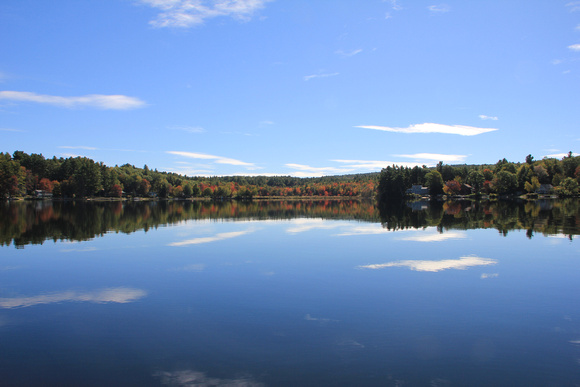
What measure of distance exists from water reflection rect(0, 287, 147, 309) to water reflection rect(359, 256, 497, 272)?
11.8 meters

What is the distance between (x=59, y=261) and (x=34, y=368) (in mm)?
15047

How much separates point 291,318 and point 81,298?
8.99 meters

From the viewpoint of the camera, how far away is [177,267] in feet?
66.6

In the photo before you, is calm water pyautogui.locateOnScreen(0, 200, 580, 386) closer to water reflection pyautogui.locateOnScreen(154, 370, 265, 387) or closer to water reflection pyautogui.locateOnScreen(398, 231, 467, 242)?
water reflection pyautogui.locateOnScreen(154, 370, 265, 387)

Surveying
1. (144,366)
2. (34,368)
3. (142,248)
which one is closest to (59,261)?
(142,248)

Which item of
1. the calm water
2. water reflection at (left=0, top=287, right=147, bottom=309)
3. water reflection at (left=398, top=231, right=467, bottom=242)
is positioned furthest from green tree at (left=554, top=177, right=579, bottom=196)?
water reflection at (left=0, top=287, right=147, bottom=309)

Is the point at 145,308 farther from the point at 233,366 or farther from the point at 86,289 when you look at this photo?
the point at 233,366

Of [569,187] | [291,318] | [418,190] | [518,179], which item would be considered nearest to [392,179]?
[418,190]

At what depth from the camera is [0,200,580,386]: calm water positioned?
8.66 meters

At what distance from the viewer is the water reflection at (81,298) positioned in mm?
14086

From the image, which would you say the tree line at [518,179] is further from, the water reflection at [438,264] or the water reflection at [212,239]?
the water reflection at [438,264]

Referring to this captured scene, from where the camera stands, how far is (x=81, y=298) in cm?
1469

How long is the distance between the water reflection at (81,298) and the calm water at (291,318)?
81mm

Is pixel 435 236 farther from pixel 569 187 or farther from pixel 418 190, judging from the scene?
pixel 418 190
